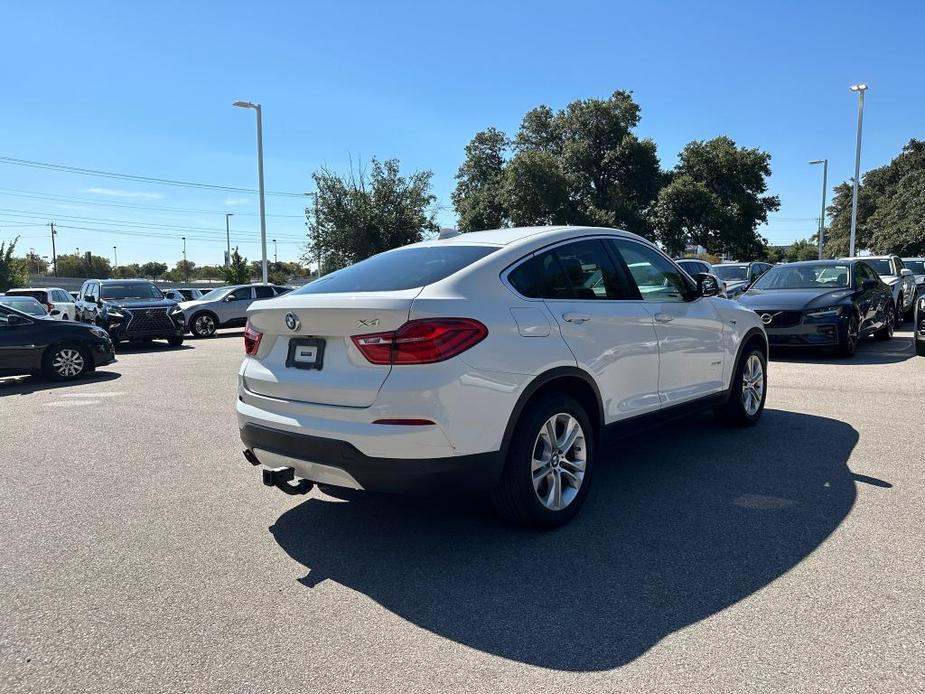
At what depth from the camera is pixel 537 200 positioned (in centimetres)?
3988

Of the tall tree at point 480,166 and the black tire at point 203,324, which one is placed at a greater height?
the tall tree at point 480,166

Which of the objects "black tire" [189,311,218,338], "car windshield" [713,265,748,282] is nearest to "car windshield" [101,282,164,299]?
"black tire" [189,311,218,338]

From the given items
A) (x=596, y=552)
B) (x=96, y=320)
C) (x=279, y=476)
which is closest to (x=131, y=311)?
(x=96, y=320)

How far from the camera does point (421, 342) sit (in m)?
3.25

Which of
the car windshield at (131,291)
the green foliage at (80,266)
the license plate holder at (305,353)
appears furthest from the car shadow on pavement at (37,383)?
the green foliage at (80,266)

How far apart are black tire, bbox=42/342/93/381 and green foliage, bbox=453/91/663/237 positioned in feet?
99.8

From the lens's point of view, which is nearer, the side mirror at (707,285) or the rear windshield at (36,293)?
the side mirror at (707,285)

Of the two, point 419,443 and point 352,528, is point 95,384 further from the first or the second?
point 419,443

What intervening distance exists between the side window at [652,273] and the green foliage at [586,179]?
1296 inches

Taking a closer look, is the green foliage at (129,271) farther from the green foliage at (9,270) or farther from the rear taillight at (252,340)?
the rear taillight at (252,340)

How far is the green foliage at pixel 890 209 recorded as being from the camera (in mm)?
41125

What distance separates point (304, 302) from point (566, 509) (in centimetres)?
194

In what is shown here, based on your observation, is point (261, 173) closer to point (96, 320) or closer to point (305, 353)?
point (96, 320)

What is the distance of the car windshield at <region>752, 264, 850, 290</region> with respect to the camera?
1145 cm
